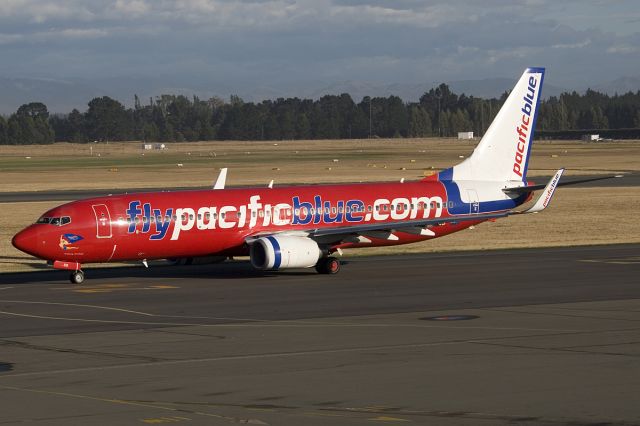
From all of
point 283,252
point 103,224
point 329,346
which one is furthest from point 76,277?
point 329,346

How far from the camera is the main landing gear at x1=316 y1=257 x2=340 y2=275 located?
152 ft

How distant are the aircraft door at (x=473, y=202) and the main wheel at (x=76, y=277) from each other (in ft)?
54.1

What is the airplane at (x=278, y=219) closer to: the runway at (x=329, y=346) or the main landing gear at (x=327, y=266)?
the main landing gear at (x=327, y=266)

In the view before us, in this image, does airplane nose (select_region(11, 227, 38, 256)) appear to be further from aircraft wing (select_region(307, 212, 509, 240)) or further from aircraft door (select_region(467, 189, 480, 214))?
aircraft door (select_region(467, 189, 480, 214))

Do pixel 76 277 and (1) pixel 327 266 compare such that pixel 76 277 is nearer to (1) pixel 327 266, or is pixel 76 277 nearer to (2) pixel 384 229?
(1) pixel 327 266

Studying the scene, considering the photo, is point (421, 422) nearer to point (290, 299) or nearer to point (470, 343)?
point (470, 343)

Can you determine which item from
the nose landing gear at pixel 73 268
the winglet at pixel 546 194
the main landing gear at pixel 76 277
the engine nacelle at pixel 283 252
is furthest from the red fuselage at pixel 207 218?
the winglet at pixel 546 194

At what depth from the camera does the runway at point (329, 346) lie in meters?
20.4

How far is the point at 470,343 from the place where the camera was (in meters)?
28.0

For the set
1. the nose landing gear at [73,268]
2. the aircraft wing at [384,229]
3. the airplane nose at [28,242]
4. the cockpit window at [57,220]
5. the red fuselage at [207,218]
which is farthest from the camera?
the aircraft wing at [384,229]

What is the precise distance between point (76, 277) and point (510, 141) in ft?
66.8

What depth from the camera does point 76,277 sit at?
44.2 meters

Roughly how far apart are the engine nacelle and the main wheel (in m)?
6.28

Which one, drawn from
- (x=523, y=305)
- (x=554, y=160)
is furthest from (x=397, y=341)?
(x=554, y=160)
